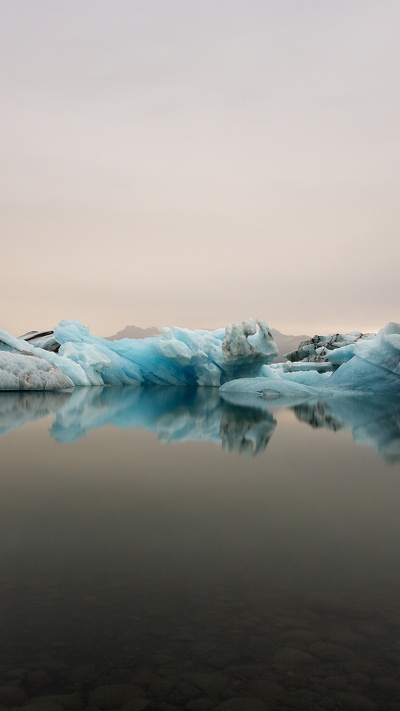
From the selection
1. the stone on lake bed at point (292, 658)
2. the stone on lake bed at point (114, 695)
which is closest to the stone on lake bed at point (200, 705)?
the stone on lake bed at point (114, 695)

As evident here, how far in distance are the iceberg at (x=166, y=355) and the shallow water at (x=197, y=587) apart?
13.6 m

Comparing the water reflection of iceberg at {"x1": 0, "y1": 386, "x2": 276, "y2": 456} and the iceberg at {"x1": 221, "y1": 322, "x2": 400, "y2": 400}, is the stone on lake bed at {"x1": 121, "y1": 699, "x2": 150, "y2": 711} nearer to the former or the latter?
the water reflection of iceberg at {"x1": 0, "y1": 386, "x2": 276, "y2": 456}

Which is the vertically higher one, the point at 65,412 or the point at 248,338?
the point at 248,338

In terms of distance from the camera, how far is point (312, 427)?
725cm

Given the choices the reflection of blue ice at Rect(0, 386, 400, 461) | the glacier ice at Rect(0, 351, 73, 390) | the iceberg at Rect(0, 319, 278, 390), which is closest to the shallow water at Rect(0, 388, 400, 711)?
the reflection of blue ice at Rect(0, 386, 400, 461)

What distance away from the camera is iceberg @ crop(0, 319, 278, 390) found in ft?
58.9

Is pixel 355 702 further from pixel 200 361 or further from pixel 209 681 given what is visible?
pixel 200 361

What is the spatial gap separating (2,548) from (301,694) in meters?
1.31

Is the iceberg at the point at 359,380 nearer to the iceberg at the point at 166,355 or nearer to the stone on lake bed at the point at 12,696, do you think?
the iceberg at the point at 166,355

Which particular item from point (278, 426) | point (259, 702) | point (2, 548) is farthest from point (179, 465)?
point (278, 426)

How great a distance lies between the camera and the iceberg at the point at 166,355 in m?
18.0

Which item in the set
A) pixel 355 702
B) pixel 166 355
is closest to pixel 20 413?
pixel 355 702

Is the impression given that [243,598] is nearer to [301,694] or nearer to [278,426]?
[301,694]

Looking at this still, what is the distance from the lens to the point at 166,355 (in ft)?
61.7
